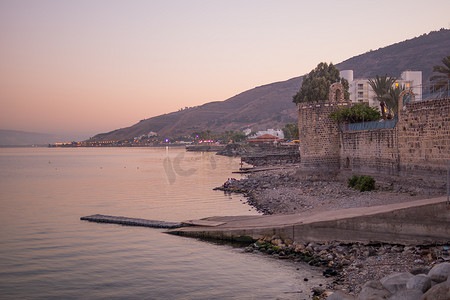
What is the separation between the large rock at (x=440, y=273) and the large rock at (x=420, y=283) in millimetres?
219

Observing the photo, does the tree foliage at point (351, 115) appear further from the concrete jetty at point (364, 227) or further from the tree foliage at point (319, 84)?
the tree foliage at point (319, 84)

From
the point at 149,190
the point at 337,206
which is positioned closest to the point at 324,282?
the point at 337,206

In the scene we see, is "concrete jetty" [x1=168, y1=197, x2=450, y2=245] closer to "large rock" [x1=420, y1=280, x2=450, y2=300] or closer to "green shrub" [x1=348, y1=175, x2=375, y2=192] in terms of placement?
"large rock" [x1=420, y1=280, x2=450, y2=300]

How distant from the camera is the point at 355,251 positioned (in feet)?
45.9

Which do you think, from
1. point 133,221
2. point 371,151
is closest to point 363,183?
point 371,151

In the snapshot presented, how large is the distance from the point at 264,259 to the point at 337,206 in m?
6.72

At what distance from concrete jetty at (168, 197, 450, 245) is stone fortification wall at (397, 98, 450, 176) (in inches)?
163

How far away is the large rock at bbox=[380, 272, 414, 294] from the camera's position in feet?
30.0

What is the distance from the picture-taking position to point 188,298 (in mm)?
12070

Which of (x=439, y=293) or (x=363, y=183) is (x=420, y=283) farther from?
(x=363, y=183)

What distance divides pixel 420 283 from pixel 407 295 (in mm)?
471

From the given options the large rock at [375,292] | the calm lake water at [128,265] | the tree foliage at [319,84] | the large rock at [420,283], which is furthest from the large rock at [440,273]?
the tree foliage at [319,84]

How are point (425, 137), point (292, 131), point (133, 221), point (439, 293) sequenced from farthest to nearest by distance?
1. point (292, 131)
2. point (133, 221)
3. point (425, 137)
4. point (439, 293)

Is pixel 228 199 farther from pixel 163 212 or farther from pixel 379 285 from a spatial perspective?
pixel 379 285
